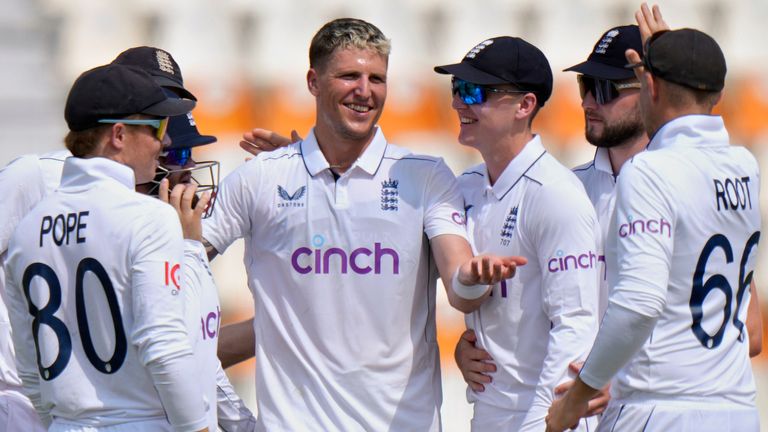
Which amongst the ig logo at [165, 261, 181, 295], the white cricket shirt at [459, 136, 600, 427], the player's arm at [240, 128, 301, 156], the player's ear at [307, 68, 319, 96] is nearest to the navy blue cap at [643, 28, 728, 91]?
the white cricket shirt at [459, 136, 600, 427]

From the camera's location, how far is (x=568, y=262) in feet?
12.0

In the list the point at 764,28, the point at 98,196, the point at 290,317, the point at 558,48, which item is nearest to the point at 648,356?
the point at 290,317

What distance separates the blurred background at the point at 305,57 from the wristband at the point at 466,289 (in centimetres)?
291

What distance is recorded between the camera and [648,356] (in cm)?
326

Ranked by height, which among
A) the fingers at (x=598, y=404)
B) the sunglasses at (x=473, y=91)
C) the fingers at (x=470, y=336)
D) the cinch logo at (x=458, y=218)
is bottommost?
the fingers at (x=598, y=404)

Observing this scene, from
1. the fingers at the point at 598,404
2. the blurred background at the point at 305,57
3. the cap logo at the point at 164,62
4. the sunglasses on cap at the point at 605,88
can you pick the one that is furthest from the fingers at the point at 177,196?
the blurred background at the point at 305,57

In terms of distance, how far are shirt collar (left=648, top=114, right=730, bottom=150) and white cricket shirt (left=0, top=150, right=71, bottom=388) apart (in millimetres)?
1742

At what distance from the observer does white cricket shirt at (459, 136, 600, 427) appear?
365 centimetres

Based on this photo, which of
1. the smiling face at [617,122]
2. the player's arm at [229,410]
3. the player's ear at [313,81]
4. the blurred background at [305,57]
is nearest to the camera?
the player's arm at [229,410]

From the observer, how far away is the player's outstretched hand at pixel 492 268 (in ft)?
11.3

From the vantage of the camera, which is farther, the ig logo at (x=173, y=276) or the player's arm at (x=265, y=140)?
the player's arm at (x=265, y=140)

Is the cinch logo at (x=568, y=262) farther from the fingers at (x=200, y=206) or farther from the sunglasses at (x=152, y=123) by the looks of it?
the sunglasses at (x=152, y=123)

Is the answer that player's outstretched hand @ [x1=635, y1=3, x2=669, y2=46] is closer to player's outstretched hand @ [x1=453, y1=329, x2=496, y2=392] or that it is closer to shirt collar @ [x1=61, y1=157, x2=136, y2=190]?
player's outstretched hand @ [x1=453, y1=329, x2=496, y2=392]

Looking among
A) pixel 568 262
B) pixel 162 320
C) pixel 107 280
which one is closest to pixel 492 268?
pixel 568 262
